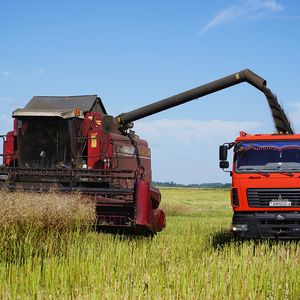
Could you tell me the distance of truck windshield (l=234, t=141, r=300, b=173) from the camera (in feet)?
31.7

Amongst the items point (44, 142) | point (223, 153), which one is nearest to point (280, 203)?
point (223, 153)

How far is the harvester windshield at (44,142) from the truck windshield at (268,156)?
428 cm

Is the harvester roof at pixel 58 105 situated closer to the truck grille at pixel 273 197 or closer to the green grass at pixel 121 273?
the green grass at pixel 121 273

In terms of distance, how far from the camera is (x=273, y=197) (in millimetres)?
9438

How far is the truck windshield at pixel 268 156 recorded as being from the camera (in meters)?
9.65

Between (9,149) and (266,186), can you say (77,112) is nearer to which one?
(9,149)

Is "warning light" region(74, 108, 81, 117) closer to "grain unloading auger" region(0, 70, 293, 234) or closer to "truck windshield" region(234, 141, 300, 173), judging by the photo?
"grain unloading auger" region(0, 70, 293, 234)

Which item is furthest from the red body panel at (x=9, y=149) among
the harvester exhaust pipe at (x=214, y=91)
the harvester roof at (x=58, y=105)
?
the harvester exhaust pipe at (x=214, y=91)

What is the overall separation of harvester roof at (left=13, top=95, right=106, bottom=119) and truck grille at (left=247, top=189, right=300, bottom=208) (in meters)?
4.75

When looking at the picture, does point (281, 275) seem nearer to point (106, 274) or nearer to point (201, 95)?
point (106, 274)

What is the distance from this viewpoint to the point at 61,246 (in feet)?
26.0

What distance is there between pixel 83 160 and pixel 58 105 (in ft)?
5.63

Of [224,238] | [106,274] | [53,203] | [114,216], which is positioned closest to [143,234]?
[114,216]

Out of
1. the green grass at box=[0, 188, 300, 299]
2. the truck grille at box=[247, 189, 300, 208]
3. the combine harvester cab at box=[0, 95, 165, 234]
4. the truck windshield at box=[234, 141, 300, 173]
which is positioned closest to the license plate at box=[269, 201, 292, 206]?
the truck grille at box=[247, 189, 300, 208]
